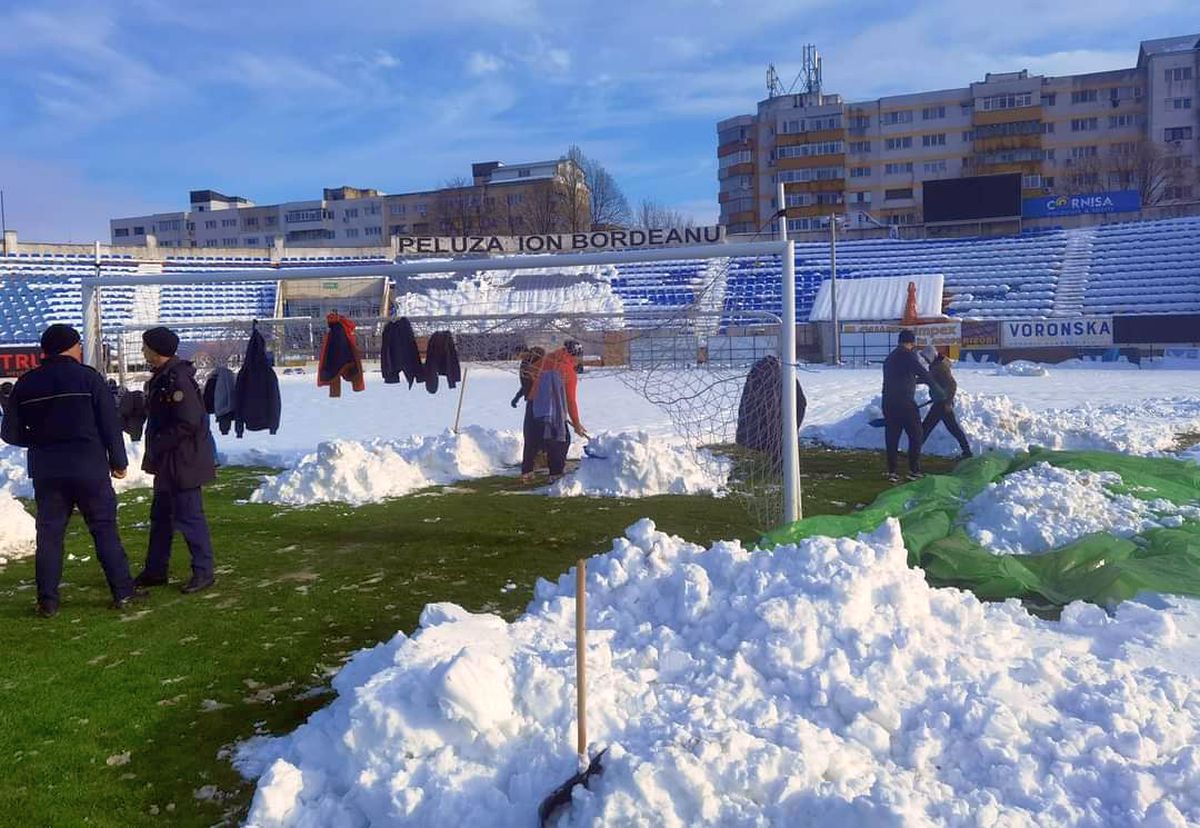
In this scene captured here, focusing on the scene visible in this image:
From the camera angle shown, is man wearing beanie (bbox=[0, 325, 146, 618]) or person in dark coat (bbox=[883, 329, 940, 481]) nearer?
man wearing beanie (bbox=[0, 325, 146, 618])

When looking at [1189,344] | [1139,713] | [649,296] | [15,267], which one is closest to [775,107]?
[649,296]

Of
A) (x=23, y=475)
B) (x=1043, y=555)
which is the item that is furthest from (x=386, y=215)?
(x=1043, y=555)

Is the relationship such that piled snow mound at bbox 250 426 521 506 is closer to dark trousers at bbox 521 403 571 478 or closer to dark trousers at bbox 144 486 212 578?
dark trousers at bbox 521 403 571 478

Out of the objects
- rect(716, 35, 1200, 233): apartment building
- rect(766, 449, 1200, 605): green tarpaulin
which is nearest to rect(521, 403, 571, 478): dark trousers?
rect(766, 449, 1200, 605): green tarpaulin

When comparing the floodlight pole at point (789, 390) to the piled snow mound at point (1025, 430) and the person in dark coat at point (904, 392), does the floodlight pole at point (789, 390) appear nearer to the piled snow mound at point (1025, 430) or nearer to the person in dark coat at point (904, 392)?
the person in dark coat at point (904, 392)

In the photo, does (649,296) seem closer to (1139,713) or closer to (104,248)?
(104,248)

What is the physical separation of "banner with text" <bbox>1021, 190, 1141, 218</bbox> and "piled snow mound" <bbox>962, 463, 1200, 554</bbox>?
3552 cm

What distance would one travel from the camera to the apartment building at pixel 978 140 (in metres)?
56.8

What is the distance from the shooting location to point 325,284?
43.8 metres

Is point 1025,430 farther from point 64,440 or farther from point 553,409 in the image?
point 64,440

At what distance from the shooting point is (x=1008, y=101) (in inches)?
2432

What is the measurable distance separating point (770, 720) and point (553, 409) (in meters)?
6.58

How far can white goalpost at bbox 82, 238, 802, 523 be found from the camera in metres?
6.69

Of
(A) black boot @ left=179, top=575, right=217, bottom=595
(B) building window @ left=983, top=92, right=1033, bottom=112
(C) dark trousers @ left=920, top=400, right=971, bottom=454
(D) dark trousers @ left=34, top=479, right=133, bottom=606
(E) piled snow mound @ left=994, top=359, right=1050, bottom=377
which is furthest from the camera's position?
(B) building window @ left=983, top=92, right=1033, bottom=112
